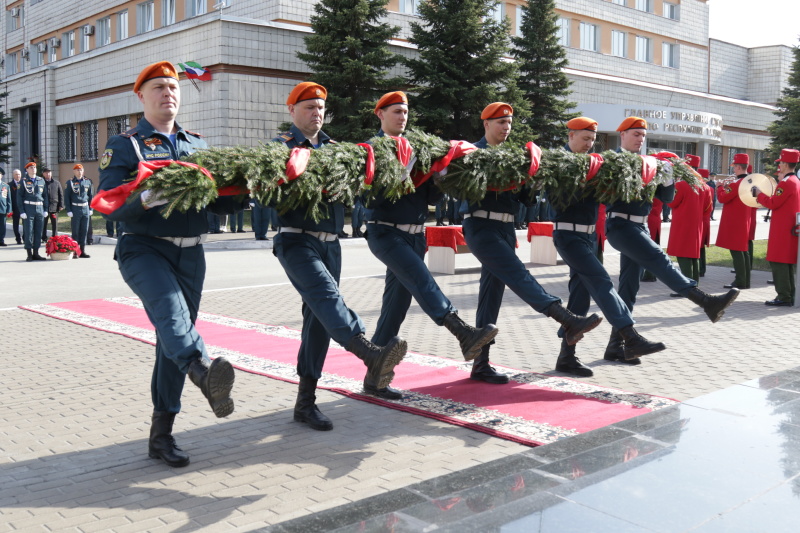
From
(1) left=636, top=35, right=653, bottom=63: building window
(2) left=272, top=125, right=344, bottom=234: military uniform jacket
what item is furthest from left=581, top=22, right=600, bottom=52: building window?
(2) left=272, top=125, right=344, bottom=234: military uniform jacket

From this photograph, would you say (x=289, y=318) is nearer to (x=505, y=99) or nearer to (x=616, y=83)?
(x=505, y=99)

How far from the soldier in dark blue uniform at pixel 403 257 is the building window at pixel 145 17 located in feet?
127

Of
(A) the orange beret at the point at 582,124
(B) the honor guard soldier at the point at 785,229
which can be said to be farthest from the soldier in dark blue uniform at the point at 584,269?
(B) the honor guard soldier at the point at 785,229

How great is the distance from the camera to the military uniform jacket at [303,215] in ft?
16.5

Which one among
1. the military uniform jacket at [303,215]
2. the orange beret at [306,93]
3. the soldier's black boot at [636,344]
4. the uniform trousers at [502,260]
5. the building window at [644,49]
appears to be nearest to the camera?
the military uniform jacket at [303,215]

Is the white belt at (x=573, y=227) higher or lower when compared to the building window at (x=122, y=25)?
lower

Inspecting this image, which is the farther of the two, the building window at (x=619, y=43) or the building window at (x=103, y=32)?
the building window at (x=619, y=43)

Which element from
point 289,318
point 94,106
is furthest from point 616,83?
point 289,318

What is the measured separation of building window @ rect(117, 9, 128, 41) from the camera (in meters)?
42.8

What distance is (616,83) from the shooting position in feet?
140

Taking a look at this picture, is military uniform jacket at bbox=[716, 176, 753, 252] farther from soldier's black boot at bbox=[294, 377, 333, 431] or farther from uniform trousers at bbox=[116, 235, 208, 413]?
uniform trousers at bbox=[116, 235, 208, 413]

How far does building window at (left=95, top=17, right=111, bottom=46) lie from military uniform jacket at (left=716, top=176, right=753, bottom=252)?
38646 millimetres

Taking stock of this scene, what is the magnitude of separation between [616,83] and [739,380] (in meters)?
38.4

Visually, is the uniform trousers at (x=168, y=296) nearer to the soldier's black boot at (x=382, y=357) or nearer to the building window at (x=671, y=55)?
the soldier's black boot at (x=382, y=357)
